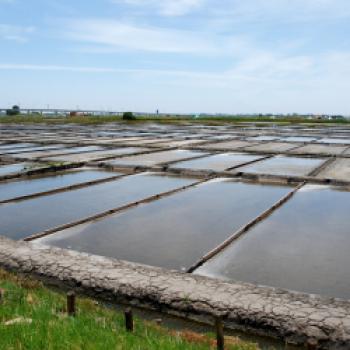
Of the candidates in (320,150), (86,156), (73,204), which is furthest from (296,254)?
(320,150)

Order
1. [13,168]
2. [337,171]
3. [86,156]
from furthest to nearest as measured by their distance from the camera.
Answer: [86,156], [13,168], [337,171]

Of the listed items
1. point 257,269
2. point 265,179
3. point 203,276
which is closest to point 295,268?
point 257,269

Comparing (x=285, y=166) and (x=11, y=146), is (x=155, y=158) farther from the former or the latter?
(x=11, y=146)

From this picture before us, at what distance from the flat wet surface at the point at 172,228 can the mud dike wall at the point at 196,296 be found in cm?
48

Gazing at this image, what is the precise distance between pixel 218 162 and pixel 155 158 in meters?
1.80

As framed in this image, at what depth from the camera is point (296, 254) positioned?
4.40 meters

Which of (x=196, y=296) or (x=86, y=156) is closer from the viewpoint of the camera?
(x=196, y=296)

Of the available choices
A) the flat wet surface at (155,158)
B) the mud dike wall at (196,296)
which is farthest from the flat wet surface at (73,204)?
the flat wet surface at (155,158)

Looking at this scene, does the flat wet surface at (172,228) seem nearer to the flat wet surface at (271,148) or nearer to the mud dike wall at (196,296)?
the mud dike wall at (196,296)

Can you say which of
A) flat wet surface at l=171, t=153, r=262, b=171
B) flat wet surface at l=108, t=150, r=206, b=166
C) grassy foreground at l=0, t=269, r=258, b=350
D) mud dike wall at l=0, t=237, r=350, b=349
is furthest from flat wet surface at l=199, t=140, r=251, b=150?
grassy foreground at l=0, t=269, r=258, b=350

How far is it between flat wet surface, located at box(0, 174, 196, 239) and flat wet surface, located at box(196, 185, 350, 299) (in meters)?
2.36

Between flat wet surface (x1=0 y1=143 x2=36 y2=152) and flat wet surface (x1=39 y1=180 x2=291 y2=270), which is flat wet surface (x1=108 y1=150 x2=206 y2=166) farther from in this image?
flat wet surface (x1=0 y1=143 x2=36 y2=152)

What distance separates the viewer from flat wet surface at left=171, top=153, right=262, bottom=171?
405 inches

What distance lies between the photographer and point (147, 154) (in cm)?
1309
